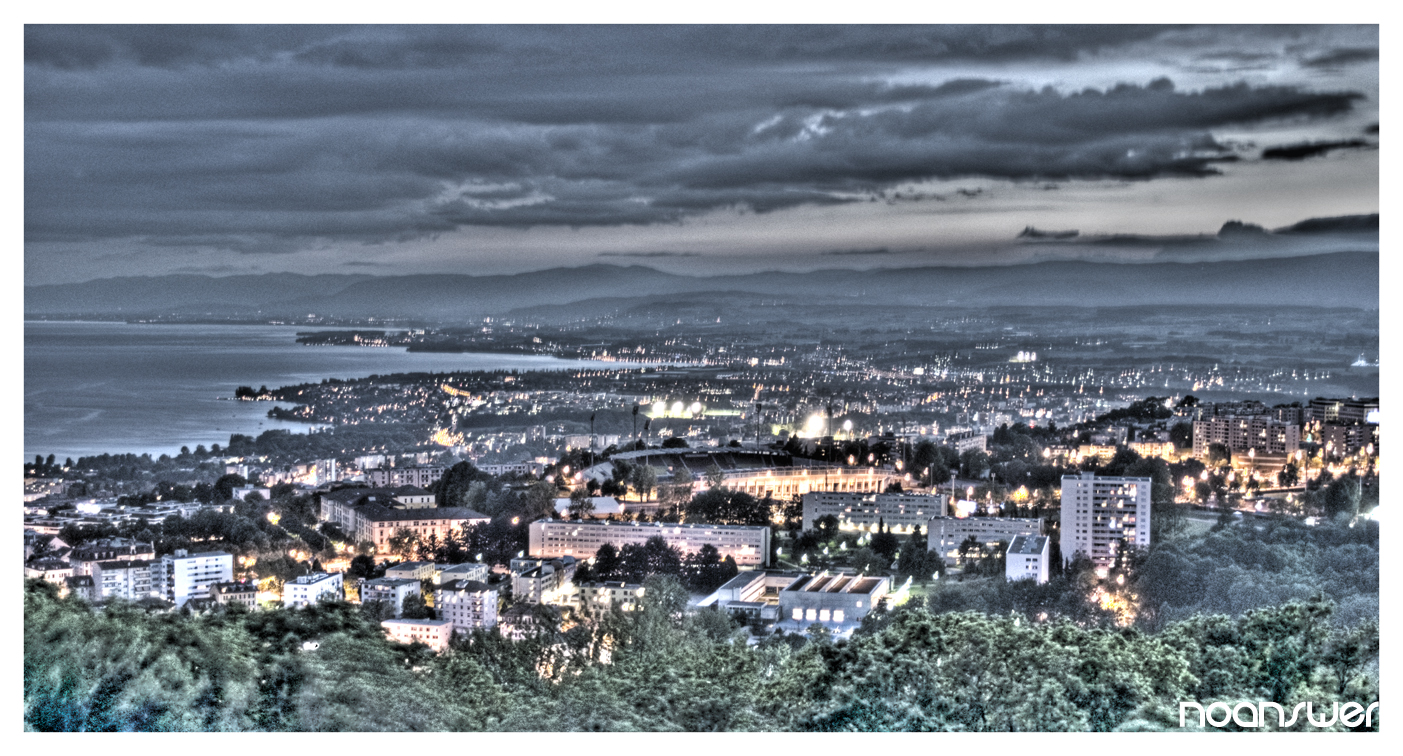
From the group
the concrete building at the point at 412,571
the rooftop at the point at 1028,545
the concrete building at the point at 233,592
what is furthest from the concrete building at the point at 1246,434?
the concrete building at the point at 233,592

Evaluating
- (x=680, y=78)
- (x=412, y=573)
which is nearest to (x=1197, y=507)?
(x=680, y=78)

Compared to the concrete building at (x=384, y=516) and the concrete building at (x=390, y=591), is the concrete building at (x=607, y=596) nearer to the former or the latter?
the concrete building at (x=390, y=591)

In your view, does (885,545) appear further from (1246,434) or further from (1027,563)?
(1246,434)

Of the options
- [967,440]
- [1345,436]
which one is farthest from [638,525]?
[1345,436]

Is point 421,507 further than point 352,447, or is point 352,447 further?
point 352,447

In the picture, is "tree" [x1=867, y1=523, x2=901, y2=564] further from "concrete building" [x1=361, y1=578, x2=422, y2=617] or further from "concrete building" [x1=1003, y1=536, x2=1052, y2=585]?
"concrete building" [x1=361, y1=578, x2=422, y2=617]
